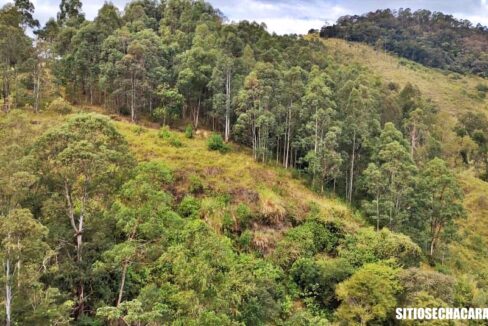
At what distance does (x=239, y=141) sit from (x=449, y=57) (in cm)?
10220

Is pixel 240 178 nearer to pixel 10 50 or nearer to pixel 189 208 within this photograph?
pixel 189 208

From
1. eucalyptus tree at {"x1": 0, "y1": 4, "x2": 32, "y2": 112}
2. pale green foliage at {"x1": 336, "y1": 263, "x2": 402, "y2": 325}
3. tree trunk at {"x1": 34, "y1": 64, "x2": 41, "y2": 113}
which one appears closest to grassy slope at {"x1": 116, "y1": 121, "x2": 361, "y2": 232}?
pale green foliage at {"x1": 336, "y1": 263, "x2": 402, "y2": 325}

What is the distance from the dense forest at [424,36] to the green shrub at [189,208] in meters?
97.5

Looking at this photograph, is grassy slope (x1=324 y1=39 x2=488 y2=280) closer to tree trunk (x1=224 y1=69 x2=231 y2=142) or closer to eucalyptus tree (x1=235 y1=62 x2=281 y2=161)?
eucalyptus tree (x1=235 y1=62 x2=281 y2=161)

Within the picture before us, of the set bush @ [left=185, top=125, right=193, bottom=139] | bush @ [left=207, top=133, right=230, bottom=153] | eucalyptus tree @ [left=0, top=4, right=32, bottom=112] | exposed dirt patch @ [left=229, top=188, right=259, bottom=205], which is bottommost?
exposed dirt patch @ [left=229, top=188, right=259, bottom=205]

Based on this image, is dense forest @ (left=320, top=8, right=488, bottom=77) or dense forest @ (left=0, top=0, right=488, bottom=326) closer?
dense forest @ (left=0, top=0, right=488, bottom=326)

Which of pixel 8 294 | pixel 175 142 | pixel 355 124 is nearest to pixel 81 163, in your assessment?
pixel 8 294

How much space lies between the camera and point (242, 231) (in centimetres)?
2855

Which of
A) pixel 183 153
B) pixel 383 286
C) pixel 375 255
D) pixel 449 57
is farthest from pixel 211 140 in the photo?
pixel 449 57

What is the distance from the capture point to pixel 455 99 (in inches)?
3438

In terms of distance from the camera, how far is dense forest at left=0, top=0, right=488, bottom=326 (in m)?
17.4

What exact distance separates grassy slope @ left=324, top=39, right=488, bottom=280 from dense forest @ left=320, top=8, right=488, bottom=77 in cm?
675

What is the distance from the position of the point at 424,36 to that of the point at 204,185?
121569 mm

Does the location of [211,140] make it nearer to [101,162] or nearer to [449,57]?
[101,162]
